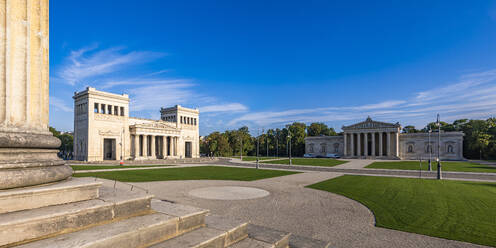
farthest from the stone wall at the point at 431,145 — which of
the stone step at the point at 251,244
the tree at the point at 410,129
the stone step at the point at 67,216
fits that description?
the stone step at the point at 67,216

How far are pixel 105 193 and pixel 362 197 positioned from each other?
13.1 m

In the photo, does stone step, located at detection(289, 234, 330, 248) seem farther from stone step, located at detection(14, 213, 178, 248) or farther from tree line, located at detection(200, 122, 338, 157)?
tree line, located at detection(200, 122, 338, 157)

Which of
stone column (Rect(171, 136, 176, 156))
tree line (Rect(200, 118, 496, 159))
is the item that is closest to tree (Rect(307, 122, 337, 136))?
tree line (Rect(200, 118, 496, 159))

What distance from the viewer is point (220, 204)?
39.3 feet

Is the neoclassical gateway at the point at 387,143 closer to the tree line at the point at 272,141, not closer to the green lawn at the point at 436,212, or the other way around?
the tree line at the point at 272,141

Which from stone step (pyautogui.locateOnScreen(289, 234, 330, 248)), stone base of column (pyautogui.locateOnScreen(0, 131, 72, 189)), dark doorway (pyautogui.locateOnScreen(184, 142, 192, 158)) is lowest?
dark doorway (pyautogui.locateOnScreen(184, 142, 192, 158))

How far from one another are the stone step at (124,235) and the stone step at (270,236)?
1942mm

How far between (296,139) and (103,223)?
320ft

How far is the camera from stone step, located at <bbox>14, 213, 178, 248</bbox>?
11.2ft

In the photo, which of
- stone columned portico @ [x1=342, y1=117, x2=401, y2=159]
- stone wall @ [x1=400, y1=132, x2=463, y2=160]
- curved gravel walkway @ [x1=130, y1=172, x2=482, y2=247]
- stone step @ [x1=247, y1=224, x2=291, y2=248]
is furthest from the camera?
stone columned portico @ [x1=342, y1=117, x2=401, y2=159]

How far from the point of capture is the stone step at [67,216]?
3.37 m

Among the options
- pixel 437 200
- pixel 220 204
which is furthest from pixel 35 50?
pixel 437 200

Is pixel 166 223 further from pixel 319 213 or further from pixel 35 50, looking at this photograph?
pixel 319 213

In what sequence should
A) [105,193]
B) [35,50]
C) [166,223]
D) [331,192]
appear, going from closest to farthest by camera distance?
[166,223]
[35,50]
[105,193]
[331,192]
